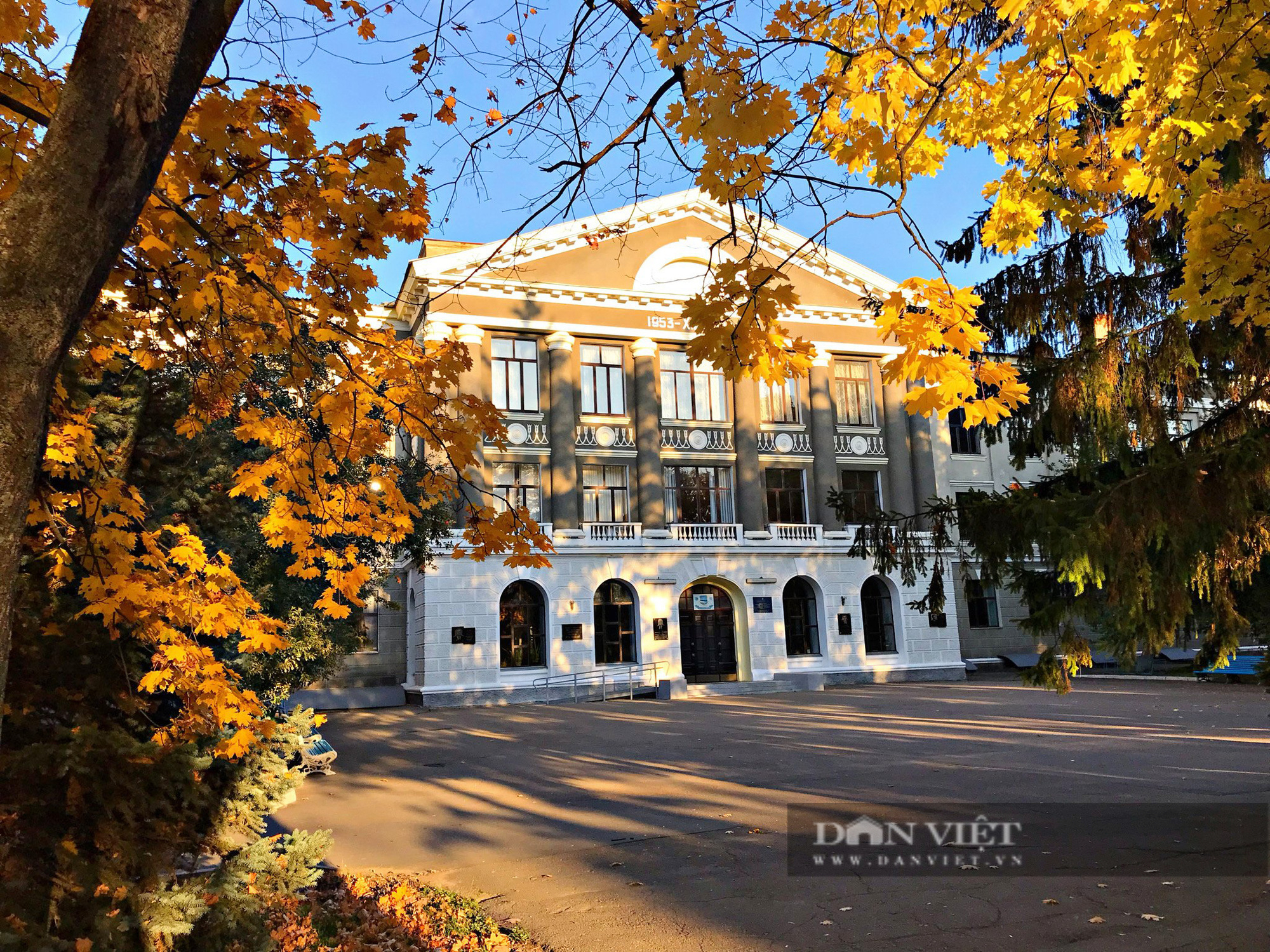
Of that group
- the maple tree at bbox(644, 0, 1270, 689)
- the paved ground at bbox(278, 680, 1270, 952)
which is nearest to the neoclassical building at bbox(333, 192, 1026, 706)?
the paved ground at bbox(278, 680, 1270, 952)

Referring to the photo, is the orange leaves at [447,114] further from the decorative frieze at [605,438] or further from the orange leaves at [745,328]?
the decorative frieze at [605,438]

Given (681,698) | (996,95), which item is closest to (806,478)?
(681,698)

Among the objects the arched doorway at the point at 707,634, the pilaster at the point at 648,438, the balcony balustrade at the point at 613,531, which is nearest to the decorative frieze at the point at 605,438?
the pilaster at the point at 648,438

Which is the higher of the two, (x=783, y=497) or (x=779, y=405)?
(x=779, y=405)

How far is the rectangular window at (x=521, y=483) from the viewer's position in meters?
30.2

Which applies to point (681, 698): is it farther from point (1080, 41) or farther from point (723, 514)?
point (1080, 41)

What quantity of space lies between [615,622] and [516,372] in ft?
30.3

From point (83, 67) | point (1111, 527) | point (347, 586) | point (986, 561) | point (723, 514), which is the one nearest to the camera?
point (83, 67)

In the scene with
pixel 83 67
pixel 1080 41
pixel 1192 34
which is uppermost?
→ pixel 1080 41

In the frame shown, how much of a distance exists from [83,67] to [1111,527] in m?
6.84

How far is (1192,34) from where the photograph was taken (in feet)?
14.8

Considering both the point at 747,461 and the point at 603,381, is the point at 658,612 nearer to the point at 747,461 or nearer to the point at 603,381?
the point at 747,461

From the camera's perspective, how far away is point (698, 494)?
107 ft

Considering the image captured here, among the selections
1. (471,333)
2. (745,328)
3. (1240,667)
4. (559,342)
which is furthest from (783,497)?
(745,328)
